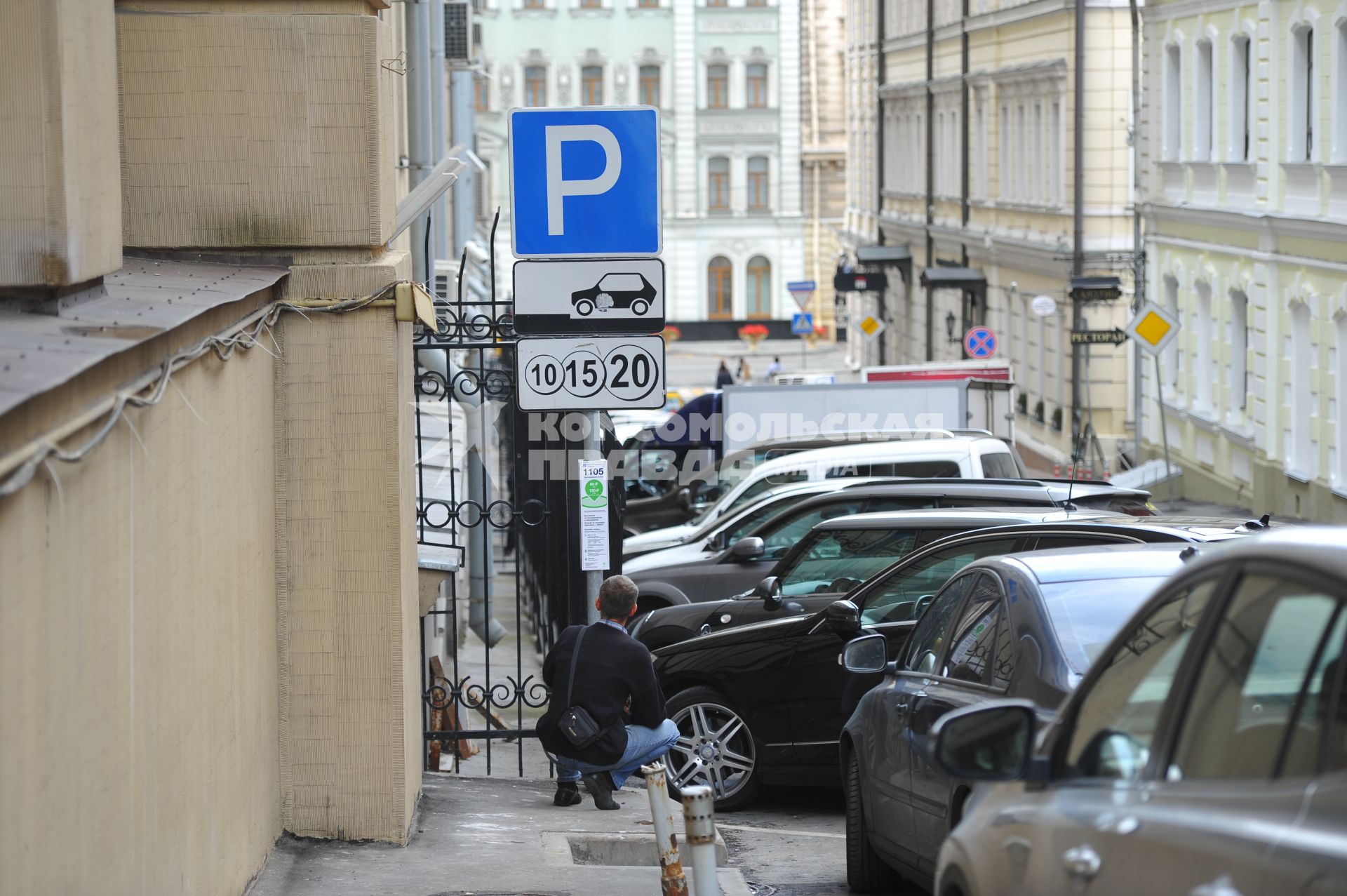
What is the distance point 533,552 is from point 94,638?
11.4 m

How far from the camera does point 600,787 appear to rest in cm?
902

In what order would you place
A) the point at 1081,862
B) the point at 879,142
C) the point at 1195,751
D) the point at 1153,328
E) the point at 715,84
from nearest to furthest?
the point at 1195,751
the point at 1081,862
the point at 1153,328
the point at 879,142
the point at 715,84

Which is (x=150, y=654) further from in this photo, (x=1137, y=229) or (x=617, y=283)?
(x=1137, y=229)

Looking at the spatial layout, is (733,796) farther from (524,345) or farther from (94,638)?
(94,638)

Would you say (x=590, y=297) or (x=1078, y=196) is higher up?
(x=1078, y=196)

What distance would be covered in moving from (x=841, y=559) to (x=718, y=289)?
59.2 metres

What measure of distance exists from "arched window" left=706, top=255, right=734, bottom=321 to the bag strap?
61934 mm

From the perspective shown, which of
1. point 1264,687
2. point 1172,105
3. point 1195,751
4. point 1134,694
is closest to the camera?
point 1264,687

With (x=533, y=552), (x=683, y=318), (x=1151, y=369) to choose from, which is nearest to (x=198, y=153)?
(x=533, y=552)

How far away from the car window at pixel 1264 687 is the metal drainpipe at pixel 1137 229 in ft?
90.5

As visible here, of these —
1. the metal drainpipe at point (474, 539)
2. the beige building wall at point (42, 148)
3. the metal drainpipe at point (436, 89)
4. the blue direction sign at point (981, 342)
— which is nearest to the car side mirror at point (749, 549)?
the metal drainpipe at point (474, 539)

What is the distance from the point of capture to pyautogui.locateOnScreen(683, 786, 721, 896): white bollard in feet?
20.1

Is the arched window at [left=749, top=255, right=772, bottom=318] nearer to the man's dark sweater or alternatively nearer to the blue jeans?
the blue jeans

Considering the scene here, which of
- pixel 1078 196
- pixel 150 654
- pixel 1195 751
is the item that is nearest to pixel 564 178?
pixel 150 654
